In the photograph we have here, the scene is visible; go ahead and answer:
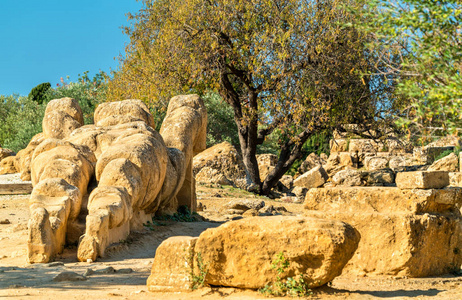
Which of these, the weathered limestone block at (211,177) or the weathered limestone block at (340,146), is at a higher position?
the weathered limestone block at (340,146)

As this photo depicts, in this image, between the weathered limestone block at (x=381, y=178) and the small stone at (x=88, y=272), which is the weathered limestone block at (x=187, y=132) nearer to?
the small stone at (x=88, y=272)

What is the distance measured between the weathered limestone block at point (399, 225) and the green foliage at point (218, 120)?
20341 mm

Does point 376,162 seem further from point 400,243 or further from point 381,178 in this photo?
point 400,243

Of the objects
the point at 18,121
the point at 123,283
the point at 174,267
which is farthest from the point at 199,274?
the point at 18,121

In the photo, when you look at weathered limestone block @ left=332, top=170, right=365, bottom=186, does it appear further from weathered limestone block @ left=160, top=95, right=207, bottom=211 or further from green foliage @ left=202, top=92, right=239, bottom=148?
weathered limestone block @ left=160, top=95, right=207, bottom=211

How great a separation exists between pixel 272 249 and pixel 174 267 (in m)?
1.03

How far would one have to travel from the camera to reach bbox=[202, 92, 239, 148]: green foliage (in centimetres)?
2755

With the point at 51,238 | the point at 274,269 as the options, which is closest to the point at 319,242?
the point at 274,269

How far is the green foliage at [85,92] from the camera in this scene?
2705cm

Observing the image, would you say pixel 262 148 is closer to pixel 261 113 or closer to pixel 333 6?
pixel 261 113

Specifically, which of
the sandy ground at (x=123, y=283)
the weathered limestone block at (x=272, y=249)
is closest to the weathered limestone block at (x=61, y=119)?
the sandy ground at (x=123, y=283)

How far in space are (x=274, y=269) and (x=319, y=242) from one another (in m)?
0.50

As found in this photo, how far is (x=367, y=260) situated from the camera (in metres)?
6.46

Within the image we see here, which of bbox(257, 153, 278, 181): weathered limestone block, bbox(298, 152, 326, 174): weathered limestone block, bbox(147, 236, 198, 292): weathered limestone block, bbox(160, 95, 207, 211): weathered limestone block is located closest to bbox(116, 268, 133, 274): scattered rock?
bbox(147, 236, 198, 292): weathered limestone block
